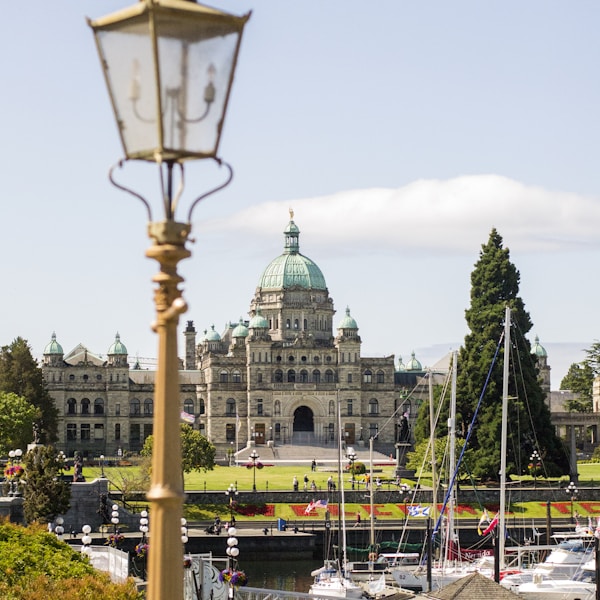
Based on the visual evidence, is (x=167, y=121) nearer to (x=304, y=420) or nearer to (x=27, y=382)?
(x=27, y=382)

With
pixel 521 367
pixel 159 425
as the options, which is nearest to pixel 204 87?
pixel 159 425

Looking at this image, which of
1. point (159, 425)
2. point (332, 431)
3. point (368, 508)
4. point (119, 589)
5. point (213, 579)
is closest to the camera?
point (159, 425)

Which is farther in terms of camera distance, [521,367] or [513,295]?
[513,295]

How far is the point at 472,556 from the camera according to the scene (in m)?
72.0

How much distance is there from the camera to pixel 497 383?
101125 millimetres

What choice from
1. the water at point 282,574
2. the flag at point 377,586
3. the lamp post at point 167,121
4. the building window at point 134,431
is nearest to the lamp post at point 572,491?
the water at point 282,574

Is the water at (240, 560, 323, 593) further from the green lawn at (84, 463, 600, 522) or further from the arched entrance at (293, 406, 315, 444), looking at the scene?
the arched entrance at (293, 406, 315, 444)

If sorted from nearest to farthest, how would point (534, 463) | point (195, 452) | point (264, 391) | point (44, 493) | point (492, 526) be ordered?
point (492, 526) → point (44, 493) → point (534, 463) → point (195, 452) → point (264, 391)

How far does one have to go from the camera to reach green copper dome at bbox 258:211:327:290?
15888cm

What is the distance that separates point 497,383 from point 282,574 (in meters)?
34.6

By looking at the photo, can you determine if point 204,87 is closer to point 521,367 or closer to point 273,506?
point 273,506

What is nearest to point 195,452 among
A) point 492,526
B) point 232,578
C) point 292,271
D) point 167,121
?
point 492,526

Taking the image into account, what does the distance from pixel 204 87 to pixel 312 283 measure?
151162 millimetres

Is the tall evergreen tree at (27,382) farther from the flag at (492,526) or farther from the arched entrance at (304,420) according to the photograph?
the flag at (492,526)
